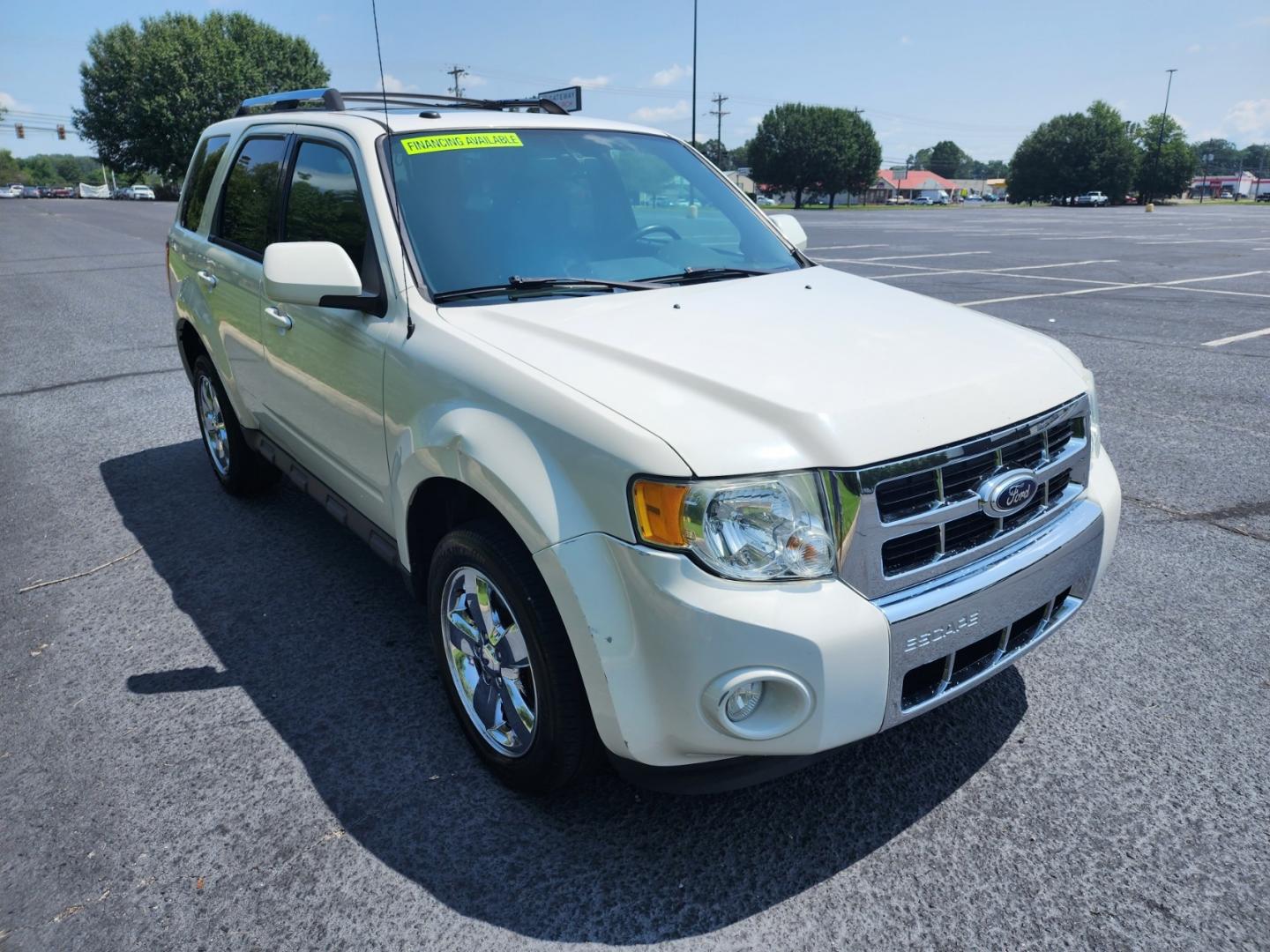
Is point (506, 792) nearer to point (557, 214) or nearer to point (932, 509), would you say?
point (932, 509)

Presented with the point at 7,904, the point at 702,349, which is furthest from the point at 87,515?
the point at 702,349

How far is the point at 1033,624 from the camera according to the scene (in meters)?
2.48

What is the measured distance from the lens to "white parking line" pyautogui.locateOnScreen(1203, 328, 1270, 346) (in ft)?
29.2

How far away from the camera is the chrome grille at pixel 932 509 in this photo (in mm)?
2049

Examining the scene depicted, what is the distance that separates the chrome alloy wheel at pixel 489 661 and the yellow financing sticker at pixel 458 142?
1537mm

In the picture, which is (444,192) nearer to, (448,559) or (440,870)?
(448,559)

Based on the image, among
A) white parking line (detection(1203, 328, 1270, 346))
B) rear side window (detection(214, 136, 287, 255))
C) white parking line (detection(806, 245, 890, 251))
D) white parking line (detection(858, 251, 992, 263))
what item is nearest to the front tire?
rear side window (detection(214, 136, 287, 255))

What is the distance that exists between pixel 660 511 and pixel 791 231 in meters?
2.51

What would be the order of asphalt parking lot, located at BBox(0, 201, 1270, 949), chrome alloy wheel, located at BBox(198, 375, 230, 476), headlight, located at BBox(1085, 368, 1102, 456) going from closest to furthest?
asphalt parking lot, located at BBox(0, 201, 1270, 949), headlight, located at BBox(1085, 368, 1102, 456), chrome alloy wheel, located at BBox(198, 375, 230, 476)

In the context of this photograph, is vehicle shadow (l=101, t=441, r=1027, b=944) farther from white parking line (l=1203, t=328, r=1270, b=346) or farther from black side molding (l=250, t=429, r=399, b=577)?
white parking line (l=1203, t=328, r=1270, b=346)

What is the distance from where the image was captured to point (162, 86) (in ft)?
Answer: 235

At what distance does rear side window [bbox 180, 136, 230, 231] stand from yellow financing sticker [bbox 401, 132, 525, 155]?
1978mm

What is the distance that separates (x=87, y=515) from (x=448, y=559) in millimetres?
3320

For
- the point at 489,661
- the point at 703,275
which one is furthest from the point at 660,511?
the point at 703,275
